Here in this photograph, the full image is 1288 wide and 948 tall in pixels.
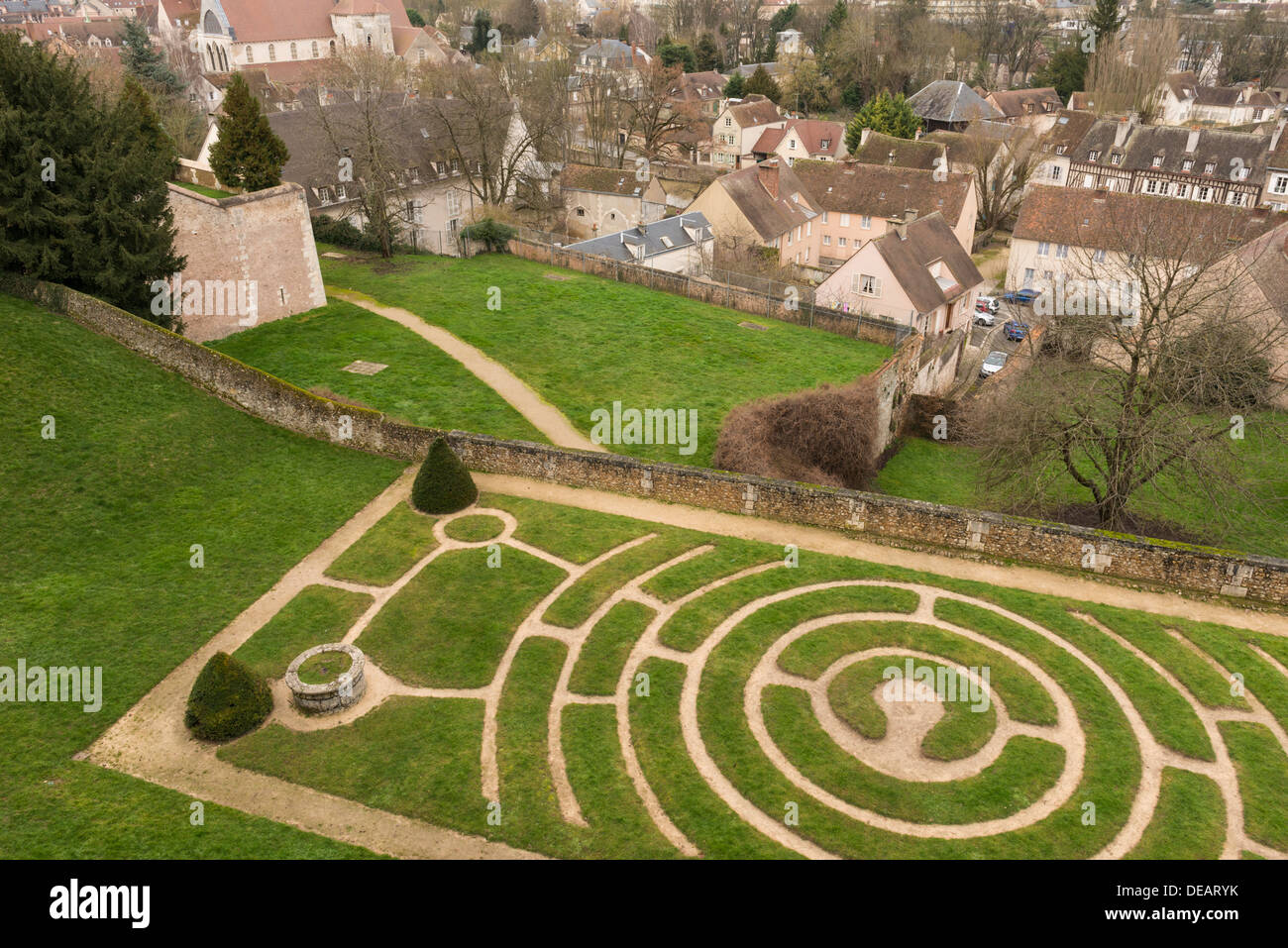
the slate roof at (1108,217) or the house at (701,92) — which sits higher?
the house at (701,92)

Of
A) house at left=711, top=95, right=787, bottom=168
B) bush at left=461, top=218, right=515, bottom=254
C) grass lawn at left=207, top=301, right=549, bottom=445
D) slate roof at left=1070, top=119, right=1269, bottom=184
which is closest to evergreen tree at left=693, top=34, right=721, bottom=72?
house at left=711, top=95, right=787, bottom=168

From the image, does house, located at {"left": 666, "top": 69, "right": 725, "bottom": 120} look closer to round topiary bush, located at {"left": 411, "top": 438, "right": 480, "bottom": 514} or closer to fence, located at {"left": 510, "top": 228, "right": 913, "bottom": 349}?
fence, located at {"left": 510, "top": 228, "right": 913, "bottom": 349}

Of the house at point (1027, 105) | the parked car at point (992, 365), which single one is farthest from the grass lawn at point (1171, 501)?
the house at point (1027, 105)

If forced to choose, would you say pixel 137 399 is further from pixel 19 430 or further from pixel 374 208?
pixel 374 208

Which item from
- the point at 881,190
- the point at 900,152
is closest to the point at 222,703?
the point at 881,190

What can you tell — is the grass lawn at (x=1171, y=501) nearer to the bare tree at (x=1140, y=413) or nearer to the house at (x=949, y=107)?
the bare tree at (x=1140, y=413)

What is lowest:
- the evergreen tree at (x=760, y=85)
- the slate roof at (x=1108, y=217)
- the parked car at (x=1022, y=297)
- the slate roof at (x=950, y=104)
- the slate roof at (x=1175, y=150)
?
the parked car at (x=1022, y=297)

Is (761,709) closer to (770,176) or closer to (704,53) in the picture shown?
(770,176)
